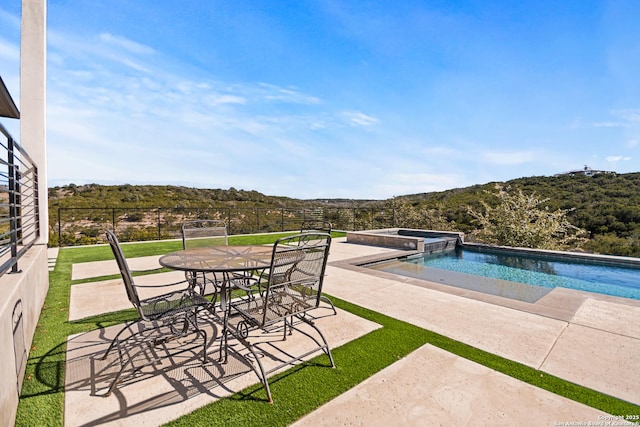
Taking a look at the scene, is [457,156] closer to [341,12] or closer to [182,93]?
[341,12]

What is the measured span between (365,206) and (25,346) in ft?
42.8

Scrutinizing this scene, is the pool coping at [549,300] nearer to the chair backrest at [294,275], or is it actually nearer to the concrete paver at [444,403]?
the concrete paver at [444,403]

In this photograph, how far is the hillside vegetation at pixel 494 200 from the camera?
10539mm

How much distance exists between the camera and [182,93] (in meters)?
9.59

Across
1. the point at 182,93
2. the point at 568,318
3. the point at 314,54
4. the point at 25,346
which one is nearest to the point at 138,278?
the point at 25,346

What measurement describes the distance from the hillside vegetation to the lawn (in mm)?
8709

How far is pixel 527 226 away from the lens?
28.2ft

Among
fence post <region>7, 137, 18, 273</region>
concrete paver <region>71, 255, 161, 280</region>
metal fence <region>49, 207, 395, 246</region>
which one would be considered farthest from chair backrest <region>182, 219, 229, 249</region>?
metal fence <region>49, 207, 395, 246</region>

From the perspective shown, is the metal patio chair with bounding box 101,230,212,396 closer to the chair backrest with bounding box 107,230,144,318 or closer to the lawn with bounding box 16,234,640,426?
the chair backrest with bounding box 107,230,144,318

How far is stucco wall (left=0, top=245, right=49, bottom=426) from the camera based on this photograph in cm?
152

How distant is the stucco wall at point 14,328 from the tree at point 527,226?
1000 cm

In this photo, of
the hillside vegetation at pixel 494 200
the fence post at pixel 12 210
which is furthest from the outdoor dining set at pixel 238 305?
the hillside vegetation at pixel 494 200

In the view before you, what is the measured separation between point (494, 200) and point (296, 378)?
43.8ft

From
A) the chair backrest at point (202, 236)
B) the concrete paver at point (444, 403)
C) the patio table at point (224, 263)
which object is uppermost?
the chair backrest at point (202, 236)
